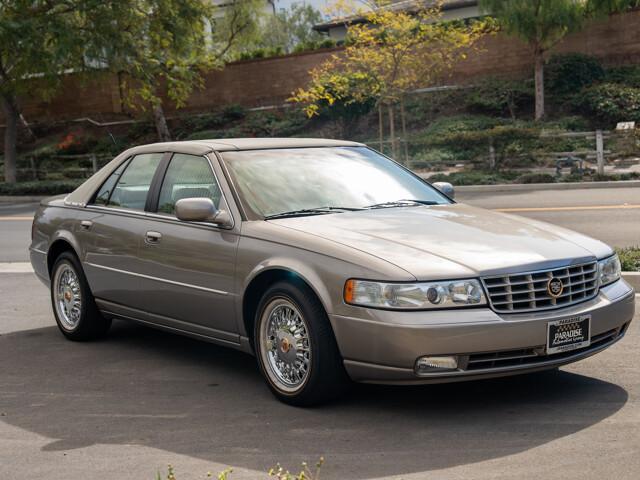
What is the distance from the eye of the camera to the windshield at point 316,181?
6.79m

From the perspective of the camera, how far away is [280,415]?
19.6 feet

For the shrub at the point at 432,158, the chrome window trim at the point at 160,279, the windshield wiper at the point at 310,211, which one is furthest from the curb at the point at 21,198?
the windshield wiper at the point at 310,211

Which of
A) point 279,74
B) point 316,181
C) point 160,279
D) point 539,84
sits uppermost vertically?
point 279,74

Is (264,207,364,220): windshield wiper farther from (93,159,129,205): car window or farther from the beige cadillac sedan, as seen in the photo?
(93,159,129,205): car window

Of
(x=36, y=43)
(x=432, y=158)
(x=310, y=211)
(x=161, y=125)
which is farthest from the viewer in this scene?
(x=161, y=125)

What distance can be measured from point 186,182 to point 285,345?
1.76 meters

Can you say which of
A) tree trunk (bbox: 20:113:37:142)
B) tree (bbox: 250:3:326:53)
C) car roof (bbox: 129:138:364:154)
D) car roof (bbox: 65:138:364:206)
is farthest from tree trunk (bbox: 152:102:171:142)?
car roof (bbox: 129:138:364:154)

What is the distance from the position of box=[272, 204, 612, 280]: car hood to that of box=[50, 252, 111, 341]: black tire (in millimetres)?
2361

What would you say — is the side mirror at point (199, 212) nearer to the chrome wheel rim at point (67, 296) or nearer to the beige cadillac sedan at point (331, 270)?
the beige cadillac sedan at point (331, 270)

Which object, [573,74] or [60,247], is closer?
[60,247]

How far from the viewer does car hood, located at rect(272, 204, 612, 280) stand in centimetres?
564

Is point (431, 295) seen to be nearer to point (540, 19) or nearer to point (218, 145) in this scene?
point (218, 145)

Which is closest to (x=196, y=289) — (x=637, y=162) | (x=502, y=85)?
(x=637, y=162)

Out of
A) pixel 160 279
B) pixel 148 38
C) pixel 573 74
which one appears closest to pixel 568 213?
pixel 160 279
